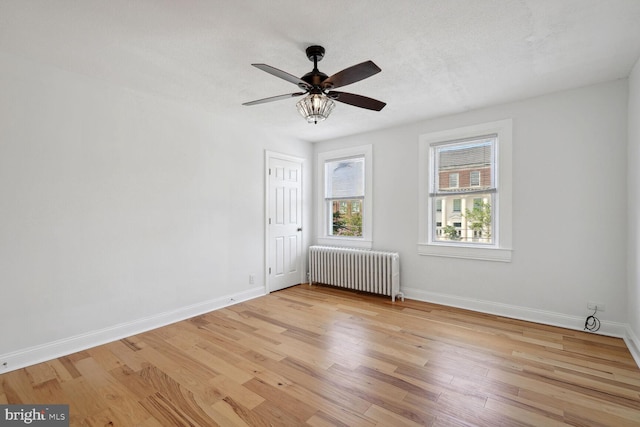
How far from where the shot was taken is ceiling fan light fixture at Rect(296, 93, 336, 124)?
237cm

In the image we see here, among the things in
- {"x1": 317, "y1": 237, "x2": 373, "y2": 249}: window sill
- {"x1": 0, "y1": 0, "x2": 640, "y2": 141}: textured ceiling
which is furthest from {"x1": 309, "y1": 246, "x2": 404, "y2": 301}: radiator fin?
{"x1": 0, "y1": 0, "x2": 640, "y2": 141}: textured ceiling

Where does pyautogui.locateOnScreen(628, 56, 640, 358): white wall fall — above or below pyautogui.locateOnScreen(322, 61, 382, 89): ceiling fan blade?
below

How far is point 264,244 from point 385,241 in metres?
1.89

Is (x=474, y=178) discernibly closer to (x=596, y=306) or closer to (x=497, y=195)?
(x=497, y=195)

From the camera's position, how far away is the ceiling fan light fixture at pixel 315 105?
237cm

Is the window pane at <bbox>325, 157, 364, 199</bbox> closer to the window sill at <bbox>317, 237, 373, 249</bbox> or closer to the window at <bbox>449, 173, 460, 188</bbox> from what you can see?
the window sill at <bbox>317, 237, 373, 249</bbox>

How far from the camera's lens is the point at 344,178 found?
17.5ft

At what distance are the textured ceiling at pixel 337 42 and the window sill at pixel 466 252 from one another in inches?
72.9

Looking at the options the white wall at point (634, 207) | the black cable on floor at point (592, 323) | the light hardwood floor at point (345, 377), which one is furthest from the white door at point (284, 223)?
the white wall at point (634, 207)

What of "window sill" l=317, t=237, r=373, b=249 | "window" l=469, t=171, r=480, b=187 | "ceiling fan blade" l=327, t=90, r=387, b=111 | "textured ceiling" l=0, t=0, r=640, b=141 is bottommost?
"window sill" l=317, t=237, r=373, b=249

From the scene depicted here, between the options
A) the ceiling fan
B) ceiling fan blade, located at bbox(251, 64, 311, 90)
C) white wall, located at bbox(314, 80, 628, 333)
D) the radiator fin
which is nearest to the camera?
ceiling fan blade, located at bbox(251, 64, 311, 90)

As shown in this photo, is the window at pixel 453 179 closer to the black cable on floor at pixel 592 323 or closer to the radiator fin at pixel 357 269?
the radiator fin at pixel 357 269

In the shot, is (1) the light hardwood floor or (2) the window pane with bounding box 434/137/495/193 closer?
(1) the light hardwood floor

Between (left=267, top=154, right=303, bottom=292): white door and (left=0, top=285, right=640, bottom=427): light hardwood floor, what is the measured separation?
58.4 inches
